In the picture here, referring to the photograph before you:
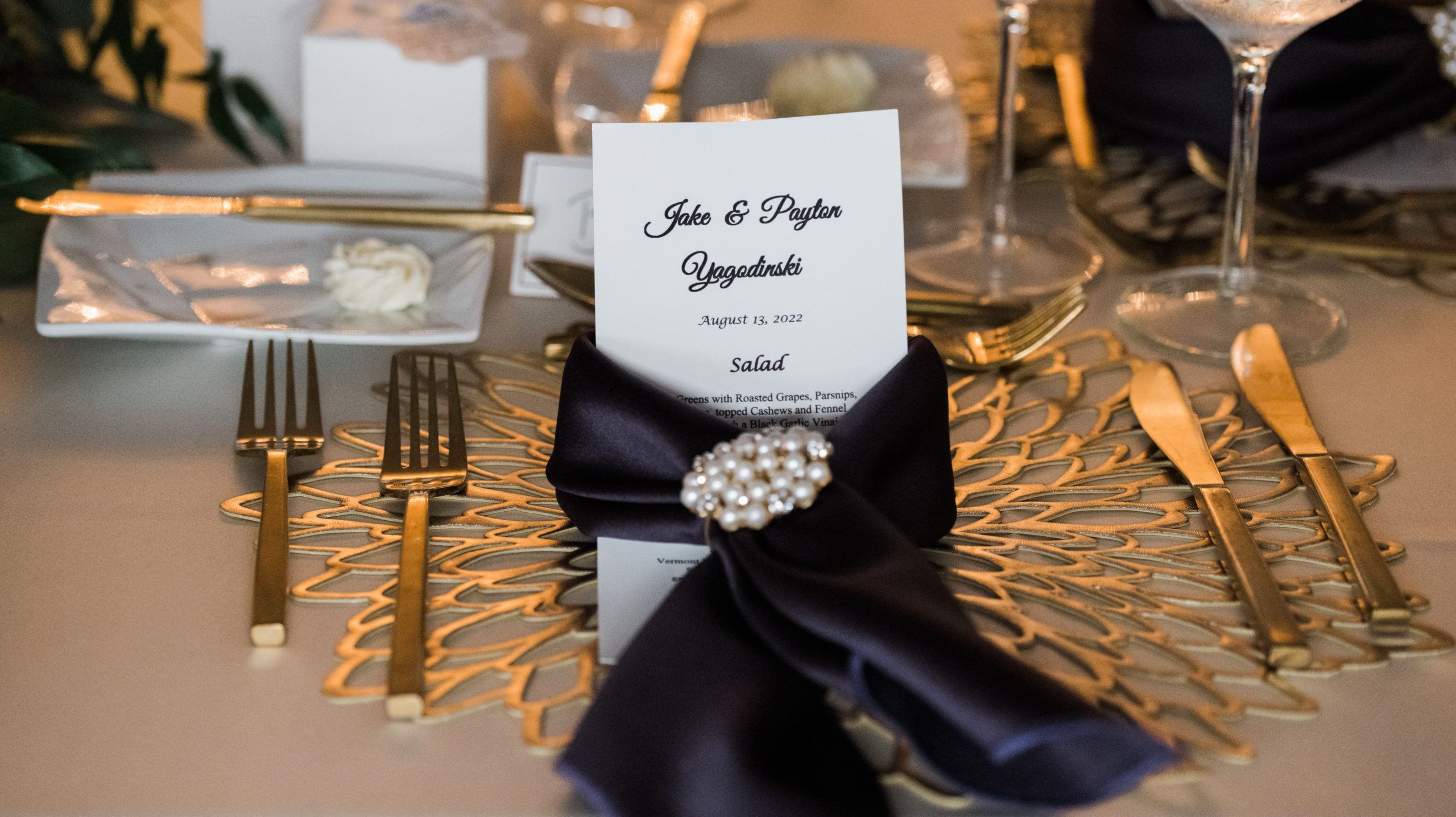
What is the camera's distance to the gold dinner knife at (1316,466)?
0.53 meters

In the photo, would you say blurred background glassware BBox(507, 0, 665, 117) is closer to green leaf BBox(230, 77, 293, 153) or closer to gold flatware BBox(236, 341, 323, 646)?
green leaf BBox(230, 77, 293, 153)

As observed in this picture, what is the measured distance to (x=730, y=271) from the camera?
1.82ft

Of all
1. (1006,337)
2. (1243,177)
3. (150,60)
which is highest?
→ (150,60)

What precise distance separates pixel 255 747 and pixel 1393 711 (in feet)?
1.51

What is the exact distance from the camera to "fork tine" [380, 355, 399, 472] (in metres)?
0.62

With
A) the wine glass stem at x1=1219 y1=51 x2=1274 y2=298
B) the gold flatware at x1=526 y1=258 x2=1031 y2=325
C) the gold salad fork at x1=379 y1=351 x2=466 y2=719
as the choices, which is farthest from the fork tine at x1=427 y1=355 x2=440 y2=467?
the wine glass stem at x1=1219 y1=51 x2=1274 y2=298

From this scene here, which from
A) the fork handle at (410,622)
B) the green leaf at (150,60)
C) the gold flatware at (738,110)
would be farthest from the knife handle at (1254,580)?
the green leaf at (150,60)

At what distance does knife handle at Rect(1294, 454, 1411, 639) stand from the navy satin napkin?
0.18m

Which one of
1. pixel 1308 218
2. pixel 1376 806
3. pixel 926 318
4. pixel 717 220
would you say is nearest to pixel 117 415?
pixel 717 220

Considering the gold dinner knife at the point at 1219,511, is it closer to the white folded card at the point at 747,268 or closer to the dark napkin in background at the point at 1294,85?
the white folded card at the point at 747,268

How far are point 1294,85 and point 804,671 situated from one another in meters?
0.74

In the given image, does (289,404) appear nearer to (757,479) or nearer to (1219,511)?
(757,479)

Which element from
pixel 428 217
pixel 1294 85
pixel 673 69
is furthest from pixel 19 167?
pixel 1294 85

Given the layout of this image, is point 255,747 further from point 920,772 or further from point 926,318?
point 926,318
